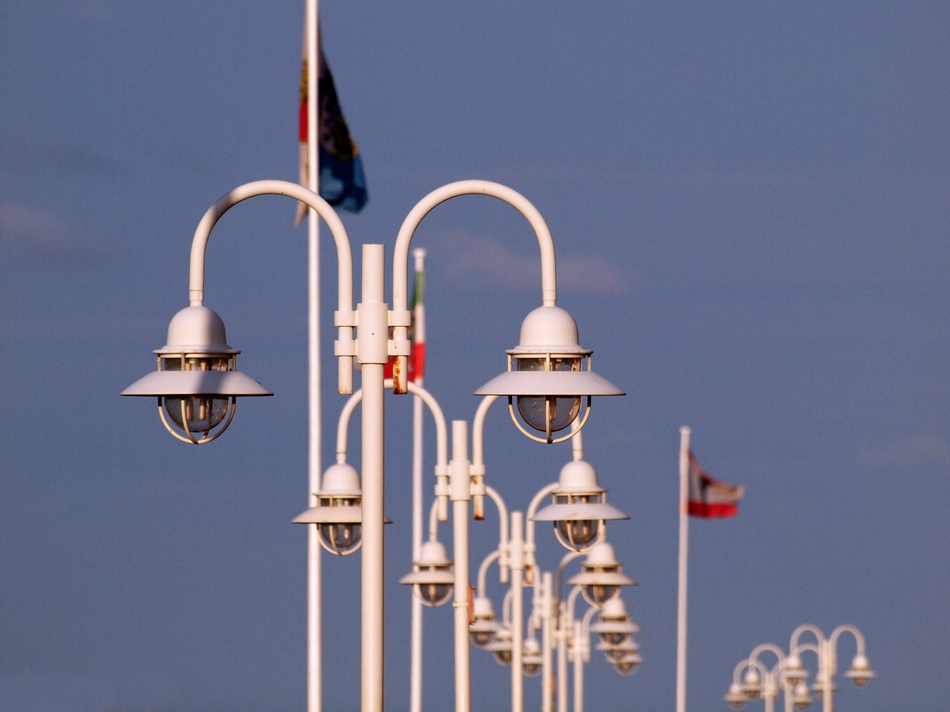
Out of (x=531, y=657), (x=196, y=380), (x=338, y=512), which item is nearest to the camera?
(x=196, y=380)

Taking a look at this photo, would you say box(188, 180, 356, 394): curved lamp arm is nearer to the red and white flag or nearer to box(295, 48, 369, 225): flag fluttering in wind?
box(295, 48, 369, 225): flag fluttering in wind

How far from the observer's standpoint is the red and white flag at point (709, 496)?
4625 centimetres

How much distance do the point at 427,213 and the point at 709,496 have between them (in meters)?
38.1

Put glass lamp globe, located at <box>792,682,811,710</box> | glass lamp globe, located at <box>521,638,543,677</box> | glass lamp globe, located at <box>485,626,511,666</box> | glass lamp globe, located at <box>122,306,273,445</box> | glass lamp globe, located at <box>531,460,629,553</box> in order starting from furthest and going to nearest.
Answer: glass lamp globe, located at <box>792,682,811,710</box> → glass lamp globe, located at <box>521,638,543,677</box> → glass lamp globe, located at <box>485,626,511,666</box> → glass lamp globe, located at <box>531,460,629,553</box> → glass lamp globe, located at <box>122,306,273,445</box>

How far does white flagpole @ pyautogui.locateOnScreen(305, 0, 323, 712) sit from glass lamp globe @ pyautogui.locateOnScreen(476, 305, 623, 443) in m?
5.36

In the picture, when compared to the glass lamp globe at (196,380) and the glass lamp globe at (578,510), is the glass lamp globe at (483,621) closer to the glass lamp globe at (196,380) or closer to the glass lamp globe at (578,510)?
the glass lamp globe at (578,510)

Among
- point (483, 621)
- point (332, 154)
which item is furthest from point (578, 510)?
point (483, 621)

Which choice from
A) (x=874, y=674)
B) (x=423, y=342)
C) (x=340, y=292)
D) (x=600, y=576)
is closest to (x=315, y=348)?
(x=600, y=576)

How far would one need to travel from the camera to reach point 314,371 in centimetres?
1727

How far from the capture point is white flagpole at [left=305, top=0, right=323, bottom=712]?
16.3 meters

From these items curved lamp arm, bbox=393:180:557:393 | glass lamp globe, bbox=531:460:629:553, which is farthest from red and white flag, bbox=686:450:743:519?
curved lamp arm, bbox=393:180:557:393

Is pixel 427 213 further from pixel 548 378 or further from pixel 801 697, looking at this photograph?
pixel 801 697

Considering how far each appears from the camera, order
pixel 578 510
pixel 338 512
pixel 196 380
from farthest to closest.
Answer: pixel 578 510, pixel 338 512, pixel 196 380

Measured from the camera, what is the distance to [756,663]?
163ft
